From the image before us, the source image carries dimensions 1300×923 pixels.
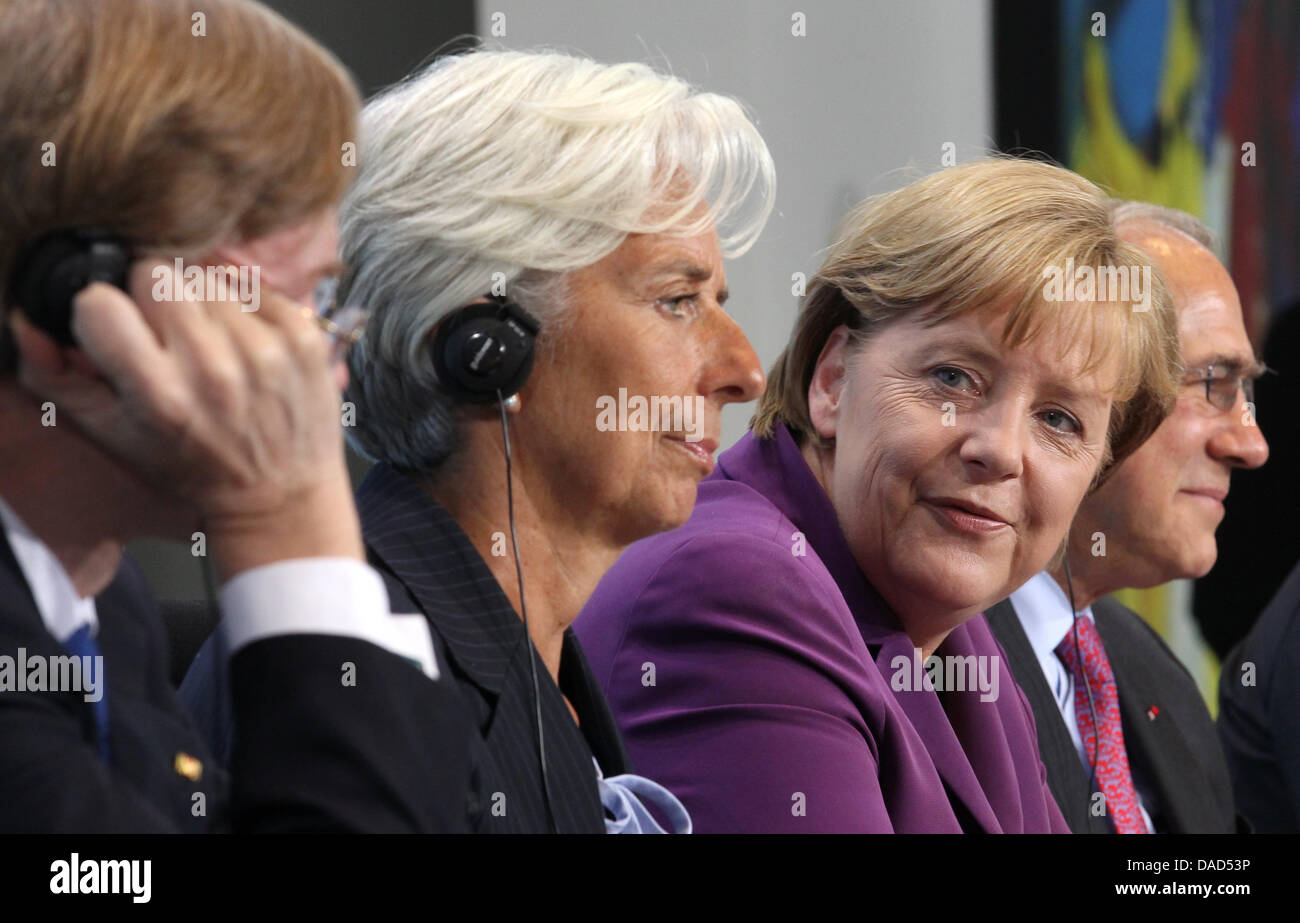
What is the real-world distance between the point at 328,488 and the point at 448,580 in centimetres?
40

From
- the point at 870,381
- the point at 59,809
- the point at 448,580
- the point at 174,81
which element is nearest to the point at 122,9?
the point at 174,81

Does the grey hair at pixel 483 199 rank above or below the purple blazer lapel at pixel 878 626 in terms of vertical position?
above

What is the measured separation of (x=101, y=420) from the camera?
2.63 ft

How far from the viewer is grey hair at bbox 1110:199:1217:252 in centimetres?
205

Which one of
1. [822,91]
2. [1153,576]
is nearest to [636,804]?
[1153,576]

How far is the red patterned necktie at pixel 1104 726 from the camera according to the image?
1.92m

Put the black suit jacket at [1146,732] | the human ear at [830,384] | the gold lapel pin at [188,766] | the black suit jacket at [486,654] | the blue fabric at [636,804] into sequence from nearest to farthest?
the gold lapel pin at [188,766]
the black suit jacket at [486,654]
the blue fabric at [636,804]
the human ear at [830,384]
the black suit jacket at [1146,732]

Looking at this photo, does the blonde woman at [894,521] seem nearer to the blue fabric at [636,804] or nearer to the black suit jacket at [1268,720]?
the blue fabric at [636,804]

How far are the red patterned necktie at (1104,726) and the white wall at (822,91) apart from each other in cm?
101

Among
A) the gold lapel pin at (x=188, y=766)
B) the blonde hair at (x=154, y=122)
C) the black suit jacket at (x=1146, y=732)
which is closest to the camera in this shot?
the blonde hair at (x=154, y=122)

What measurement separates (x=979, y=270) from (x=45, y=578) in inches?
38.9

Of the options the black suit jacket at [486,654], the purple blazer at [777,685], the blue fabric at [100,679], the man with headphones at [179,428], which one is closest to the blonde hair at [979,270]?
the purple blazer at [777,685]

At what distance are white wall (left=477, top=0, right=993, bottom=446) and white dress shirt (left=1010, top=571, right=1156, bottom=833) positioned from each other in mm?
956

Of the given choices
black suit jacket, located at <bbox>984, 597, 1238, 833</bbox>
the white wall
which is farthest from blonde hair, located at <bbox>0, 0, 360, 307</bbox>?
the white wall
